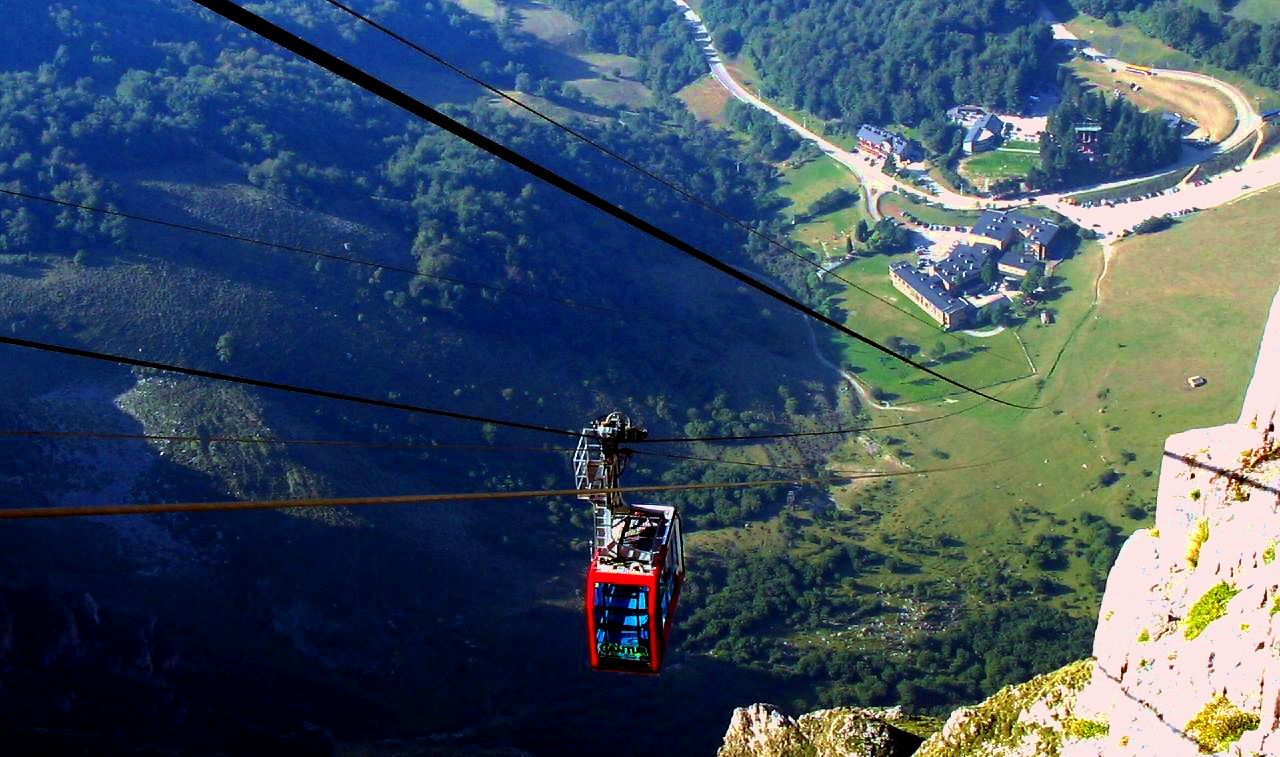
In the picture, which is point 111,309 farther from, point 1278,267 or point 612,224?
point 1278,267

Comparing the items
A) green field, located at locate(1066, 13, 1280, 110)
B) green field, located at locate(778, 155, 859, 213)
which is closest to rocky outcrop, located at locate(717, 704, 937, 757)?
green field, located at locate(778, 155, 859, 213)

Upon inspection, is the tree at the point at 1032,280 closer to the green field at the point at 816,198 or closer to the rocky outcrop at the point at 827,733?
the green field at the point at 816,198

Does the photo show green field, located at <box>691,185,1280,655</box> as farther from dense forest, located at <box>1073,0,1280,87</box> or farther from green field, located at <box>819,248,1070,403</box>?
dense forest, located at <box>1073,0,1280,87</box>

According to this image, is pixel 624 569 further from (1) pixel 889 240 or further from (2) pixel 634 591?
(1) pixel 889 240

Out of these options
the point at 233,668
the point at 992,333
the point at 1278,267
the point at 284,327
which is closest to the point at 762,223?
the point at 992,333

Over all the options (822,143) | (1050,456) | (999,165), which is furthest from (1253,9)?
(1050,456)

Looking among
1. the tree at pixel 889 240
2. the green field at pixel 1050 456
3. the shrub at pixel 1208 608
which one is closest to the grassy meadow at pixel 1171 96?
the green field at pixel 1050 456
